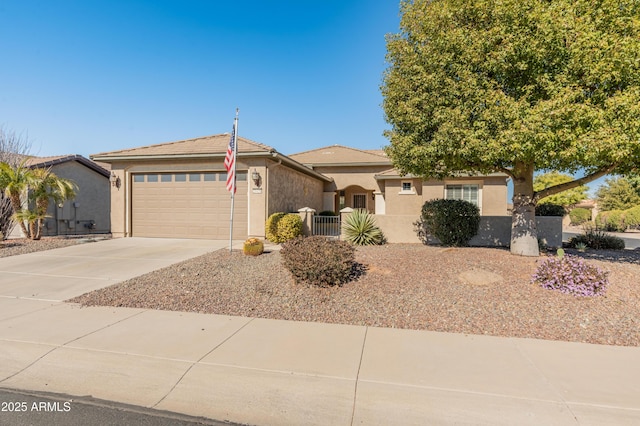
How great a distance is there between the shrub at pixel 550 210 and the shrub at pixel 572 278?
25.3ft

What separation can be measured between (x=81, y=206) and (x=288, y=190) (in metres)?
12.5

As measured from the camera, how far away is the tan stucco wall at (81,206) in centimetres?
1664

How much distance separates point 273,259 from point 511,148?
21.3 ft

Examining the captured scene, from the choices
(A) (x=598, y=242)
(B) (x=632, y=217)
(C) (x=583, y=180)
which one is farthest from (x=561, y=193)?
(C) (x=583, y=180)

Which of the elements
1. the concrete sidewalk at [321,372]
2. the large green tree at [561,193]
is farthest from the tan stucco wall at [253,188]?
the large green tree at [561,193]

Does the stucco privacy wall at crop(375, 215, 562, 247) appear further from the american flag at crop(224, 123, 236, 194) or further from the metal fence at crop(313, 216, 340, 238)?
the american flag at crop(224, 123, 236, 194)

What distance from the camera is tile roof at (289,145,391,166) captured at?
2233 centimetres

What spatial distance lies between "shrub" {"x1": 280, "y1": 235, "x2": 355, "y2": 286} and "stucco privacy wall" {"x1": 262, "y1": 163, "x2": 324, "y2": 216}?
6.43 meters

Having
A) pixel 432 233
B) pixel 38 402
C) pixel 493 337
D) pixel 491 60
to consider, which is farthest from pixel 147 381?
→ pixel 432 233

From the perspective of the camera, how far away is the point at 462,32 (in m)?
7.26

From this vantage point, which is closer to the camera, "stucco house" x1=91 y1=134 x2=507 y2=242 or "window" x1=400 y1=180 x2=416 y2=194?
"stucco house" x1=91 y1=134 x2=507 y2=242

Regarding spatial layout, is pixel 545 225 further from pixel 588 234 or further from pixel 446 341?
pixel 446 341

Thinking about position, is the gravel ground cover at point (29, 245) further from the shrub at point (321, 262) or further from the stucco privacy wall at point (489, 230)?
the stucco privacy wall at point (489, 230)

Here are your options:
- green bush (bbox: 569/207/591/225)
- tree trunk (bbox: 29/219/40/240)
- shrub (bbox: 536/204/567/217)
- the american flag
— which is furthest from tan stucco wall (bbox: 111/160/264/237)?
green bush (bbox: 569/207/591/225)
